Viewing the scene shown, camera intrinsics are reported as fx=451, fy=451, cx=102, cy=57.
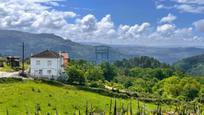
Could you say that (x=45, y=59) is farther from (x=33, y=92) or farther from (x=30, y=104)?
(x=30, y=104)

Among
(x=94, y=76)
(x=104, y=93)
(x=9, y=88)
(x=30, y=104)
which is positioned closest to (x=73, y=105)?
(x=30, y=104)

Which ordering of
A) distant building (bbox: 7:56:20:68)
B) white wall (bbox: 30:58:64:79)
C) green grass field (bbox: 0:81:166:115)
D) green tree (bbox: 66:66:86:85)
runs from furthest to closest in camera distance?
distant building (bbox: 7:56:20:68) → white wall (bbox: 30:58:64:79) → green tree (bbox: 66:66:86:85) → green grass field (bbox: 0:81:166:115)

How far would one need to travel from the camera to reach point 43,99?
5909 centimetres

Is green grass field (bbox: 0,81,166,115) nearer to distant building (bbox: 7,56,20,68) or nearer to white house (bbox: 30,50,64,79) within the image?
white house (bbox: 30,50,64,79)

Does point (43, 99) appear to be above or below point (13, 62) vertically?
below

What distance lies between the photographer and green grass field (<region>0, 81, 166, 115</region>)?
175 feet

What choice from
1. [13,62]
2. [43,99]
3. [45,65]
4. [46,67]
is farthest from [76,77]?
[13,62]

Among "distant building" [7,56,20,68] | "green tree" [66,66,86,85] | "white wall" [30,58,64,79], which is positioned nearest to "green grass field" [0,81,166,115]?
"green tree" [66,66,86,85]

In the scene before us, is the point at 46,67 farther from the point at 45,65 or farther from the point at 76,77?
the point at 76,77

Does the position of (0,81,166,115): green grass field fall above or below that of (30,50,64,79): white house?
below

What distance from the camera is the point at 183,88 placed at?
11238 cm

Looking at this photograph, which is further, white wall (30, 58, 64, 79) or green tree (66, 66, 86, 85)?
white wall (30, 58, 64, 79)

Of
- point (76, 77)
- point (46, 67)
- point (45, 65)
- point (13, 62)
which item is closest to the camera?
point (76, 77)

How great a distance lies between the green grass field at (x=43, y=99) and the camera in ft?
175
